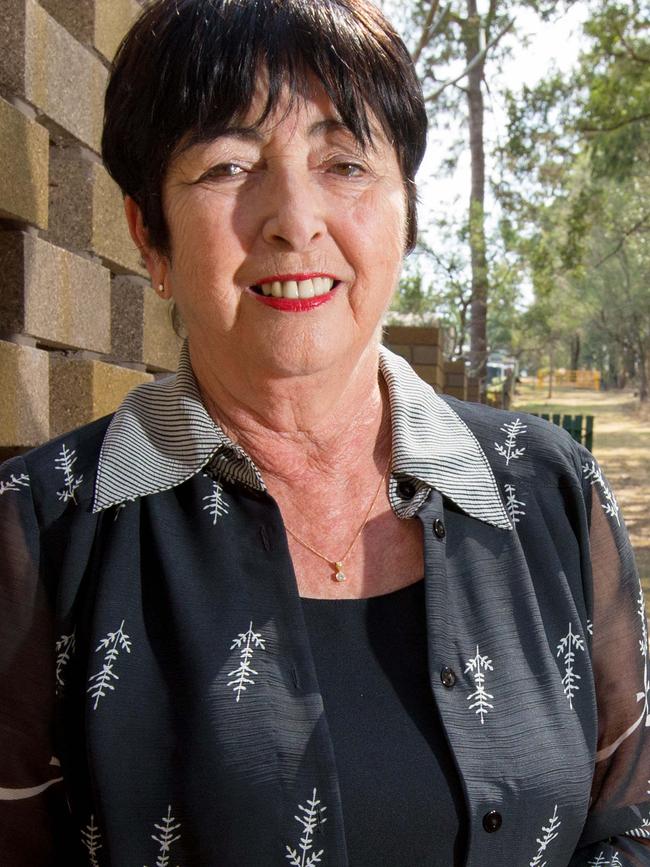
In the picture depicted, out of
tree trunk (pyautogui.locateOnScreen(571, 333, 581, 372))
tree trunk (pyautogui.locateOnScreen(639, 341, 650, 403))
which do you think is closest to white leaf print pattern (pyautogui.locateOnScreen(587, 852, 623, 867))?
tree trunk (pyautogui.locateOnScreen(639, 341, 650, 403))

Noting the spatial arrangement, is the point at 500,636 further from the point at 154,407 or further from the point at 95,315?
the point at 95,315

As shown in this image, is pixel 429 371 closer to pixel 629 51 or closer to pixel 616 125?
pixel 629 51

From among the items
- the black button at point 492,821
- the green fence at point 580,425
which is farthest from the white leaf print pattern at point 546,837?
the green fence at point 580,425

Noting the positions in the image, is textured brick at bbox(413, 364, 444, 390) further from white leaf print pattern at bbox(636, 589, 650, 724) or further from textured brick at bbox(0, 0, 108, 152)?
white leaf print pattern at bbox(636, 589, 650, 724)

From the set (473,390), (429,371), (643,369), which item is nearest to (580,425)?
(473,390)

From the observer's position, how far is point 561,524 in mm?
1999

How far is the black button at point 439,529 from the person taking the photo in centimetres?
192

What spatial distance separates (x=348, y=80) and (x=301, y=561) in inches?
32.8

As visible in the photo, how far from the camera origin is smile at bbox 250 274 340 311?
72.4 inches

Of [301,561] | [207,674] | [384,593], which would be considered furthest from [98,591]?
[384,593]

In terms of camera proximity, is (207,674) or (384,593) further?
(384,593)

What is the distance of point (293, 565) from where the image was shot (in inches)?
73.4

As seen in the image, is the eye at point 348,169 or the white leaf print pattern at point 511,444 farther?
the white leaf print pattern at point 511,444

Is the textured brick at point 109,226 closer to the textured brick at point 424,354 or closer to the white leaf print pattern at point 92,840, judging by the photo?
the white leaf print pattern at point 92,840
